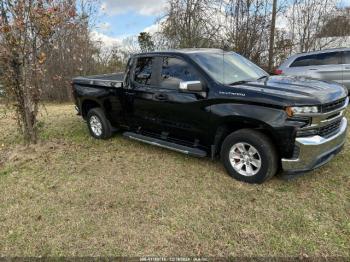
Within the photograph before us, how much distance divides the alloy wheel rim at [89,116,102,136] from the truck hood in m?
3.48

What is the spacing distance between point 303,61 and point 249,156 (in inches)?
257

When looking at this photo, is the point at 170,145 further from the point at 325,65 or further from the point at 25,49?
the point at 325,65

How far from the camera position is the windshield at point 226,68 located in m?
4.63

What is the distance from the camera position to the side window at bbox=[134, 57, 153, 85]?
5395 millimetres

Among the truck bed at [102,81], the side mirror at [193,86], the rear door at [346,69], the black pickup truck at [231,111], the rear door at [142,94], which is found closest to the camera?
the black pickup truck at [231,111]

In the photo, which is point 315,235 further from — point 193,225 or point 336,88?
point 336,88

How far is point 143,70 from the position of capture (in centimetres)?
552

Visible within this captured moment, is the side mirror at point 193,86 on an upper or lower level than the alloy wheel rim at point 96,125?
upper

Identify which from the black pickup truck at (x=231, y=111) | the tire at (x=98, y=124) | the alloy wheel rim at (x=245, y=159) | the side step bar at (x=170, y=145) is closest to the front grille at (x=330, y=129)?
the black pickup truck at (x=231, y=111)

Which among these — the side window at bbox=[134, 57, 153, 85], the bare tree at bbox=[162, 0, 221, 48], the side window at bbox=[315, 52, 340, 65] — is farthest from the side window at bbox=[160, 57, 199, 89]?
the bare tree at bbox=[162, 0, 221, 48]

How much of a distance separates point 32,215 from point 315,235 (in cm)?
340

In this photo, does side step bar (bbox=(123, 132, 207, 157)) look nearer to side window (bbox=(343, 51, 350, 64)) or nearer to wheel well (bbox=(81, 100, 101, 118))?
wheel well (bbox=(81, 100, 101, 118))

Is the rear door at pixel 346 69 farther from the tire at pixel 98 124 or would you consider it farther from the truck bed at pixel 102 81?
the tire at pixel 98 124

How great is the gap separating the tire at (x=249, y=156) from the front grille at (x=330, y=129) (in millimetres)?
645
